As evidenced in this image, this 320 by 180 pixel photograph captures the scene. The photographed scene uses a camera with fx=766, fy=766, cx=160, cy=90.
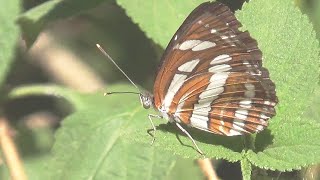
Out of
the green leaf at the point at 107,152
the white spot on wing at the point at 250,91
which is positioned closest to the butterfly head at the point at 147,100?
the green leaf at the point at 107,152

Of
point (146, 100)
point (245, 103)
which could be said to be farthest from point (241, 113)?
point (146, 100)

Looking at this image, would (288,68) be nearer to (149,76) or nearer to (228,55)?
(228,55)

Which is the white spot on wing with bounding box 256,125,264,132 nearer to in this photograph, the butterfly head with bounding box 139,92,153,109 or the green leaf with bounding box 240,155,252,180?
the green leaf with bounding box 240,155,252,180

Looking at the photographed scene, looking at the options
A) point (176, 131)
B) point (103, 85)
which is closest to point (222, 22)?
point (176, 131)

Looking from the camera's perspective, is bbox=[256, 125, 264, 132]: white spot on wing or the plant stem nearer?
bbox=[256, 125, 264, 132]: white spot on wing

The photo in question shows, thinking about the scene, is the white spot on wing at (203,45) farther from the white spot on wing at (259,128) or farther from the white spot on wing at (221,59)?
the white spot on wing at (259,128)

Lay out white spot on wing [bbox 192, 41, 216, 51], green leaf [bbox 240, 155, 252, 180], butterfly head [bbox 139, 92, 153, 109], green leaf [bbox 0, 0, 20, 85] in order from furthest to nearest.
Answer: green leaf [bbox 0, 0, 20, 85]
butterfly head [bbox 139, 92, 153, 109]
white spot on wing [bbox 192, 41, 216, 51]
green leaf [bbox 240, 155, 252, 180]

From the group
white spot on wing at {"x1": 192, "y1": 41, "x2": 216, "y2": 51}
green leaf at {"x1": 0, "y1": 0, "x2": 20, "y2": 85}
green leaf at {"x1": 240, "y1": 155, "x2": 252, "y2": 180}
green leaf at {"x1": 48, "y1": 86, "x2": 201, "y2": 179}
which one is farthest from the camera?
green leaf at {"x1": 0, "y1": 0, "x2": 20, "y2": 85}

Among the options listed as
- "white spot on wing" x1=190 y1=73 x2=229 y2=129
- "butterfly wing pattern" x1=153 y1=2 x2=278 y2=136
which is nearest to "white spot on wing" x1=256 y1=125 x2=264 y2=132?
"butterfly wing pattern" x1=153 y1=2 x2=278 y2=136
